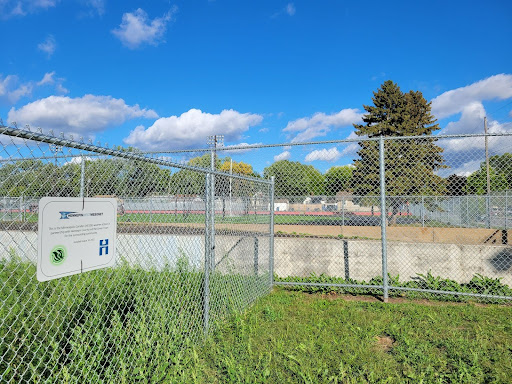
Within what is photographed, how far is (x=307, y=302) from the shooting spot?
218 inches

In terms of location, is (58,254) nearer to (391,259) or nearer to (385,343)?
Result: (385,343)

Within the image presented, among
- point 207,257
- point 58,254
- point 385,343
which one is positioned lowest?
point 385,343

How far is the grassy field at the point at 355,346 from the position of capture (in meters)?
3.25

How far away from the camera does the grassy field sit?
325cm

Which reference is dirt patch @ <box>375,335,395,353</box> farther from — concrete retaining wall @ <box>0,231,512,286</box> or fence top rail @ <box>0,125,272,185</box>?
fence top rail @ <box>0,125,272,185</box>

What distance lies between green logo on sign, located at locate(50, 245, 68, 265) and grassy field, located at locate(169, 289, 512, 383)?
4.98 feet

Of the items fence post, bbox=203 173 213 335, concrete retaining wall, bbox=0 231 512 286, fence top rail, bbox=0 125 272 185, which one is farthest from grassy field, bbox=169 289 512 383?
fence top rail, bbox=0 125 272 185

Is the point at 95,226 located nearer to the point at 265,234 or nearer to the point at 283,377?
the point at 283,377

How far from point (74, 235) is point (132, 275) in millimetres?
2360

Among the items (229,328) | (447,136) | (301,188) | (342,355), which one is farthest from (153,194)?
(301,188)

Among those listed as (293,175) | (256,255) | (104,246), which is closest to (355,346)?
(256,255)

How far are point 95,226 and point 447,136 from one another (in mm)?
5441

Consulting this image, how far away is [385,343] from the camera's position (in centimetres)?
407

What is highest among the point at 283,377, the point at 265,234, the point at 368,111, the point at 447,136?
the point at 368,111
